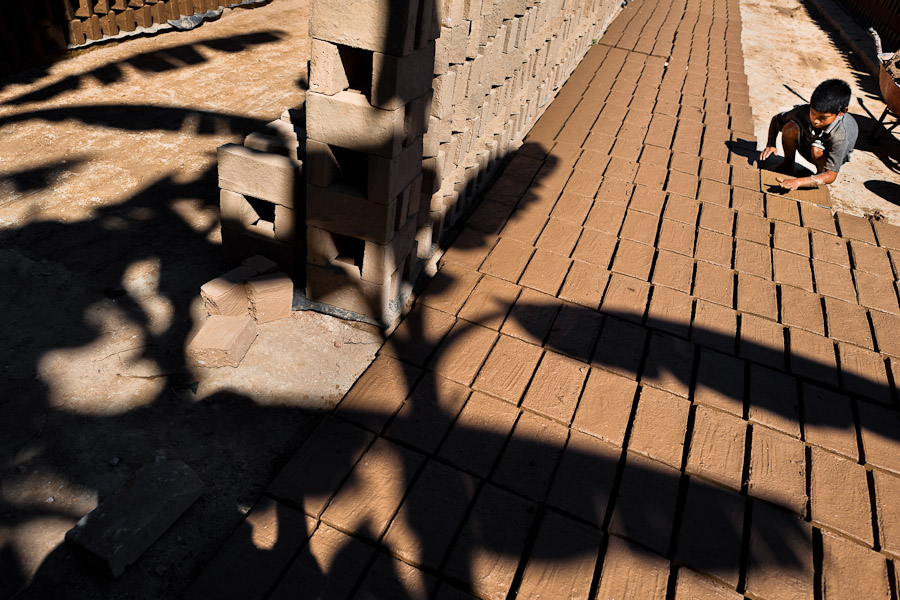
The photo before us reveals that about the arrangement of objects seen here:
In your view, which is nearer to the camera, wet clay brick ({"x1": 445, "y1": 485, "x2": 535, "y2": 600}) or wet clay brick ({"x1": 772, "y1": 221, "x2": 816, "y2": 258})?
wet clay brick ({"x1": 445, "y1": 485, "x2": 535, "y2": 600})

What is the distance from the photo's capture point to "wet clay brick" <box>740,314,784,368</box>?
4.00 m

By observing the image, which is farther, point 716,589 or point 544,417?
point 544,417

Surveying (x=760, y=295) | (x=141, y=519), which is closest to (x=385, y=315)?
(x=141, y=519)

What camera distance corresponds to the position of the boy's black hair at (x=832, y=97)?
215 inches

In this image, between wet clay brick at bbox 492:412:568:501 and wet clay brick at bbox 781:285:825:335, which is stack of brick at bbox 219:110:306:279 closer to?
wet clay brick at bbox 492:412:568:501

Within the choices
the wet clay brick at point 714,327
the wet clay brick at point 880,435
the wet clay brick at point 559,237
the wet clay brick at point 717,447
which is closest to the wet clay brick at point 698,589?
the wet clay brick at point 717,447

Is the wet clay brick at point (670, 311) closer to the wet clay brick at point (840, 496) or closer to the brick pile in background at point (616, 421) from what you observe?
the brick pile in background at point (616, 421)

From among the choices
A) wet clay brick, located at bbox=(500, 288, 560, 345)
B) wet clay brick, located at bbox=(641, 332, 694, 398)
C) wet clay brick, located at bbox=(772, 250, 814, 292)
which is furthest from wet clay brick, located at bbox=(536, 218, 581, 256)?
wet clay brick, located at bbox=(772, 250, 814, 292)

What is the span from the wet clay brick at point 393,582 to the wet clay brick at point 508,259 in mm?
2248

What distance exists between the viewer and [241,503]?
287 cm

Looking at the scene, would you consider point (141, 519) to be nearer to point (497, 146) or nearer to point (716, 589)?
point (716, 589)

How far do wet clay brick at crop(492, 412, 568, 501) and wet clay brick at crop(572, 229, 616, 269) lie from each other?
5.52ft

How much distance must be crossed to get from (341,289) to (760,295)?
116 inches

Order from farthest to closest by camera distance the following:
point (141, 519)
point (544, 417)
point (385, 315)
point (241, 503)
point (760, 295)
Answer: point (760, 295) → point (385, 315) → point (544, 417) → point (241, 503) → point (141, 519)
